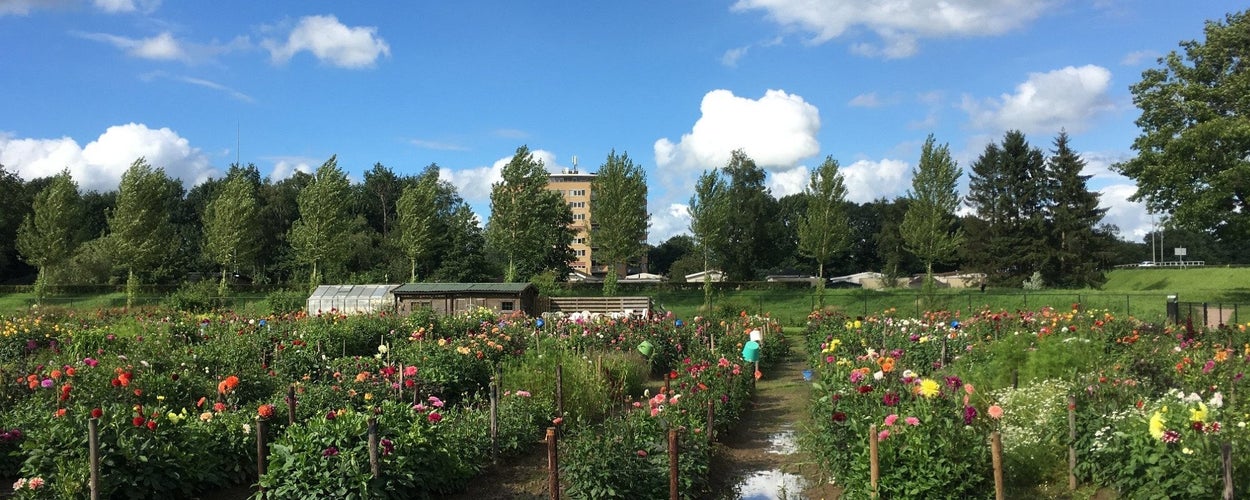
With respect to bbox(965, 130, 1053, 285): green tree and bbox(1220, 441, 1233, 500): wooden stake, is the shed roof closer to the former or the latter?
bbox(1220, 441, 1233, 500): wooden stake

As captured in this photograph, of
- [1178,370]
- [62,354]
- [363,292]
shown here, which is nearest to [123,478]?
[62,354]

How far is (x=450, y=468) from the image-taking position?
23.1 feet

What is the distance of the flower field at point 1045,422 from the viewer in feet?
18.2

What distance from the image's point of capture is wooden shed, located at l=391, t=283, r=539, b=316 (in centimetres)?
2820

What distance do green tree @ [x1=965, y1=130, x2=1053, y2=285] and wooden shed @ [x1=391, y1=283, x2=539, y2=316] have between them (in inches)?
1348

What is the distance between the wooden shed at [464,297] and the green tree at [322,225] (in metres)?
22.2

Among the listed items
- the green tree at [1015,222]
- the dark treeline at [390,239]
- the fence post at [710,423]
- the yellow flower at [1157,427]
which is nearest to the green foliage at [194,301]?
the dark treeline at [390,239]

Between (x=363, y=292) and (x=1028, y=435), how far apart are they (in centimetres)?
2938

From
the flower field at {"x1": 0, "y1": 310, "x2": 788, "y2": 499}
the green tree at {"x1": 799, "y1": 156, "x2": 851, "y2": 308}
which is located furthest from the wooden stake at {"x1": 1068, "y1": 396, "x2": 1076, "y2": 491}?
the green tree at {"x1": 799, "y1": 156, "x2": 851, "y2": 308}

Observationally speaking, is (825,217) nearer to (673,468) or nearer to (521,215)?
(521,215)

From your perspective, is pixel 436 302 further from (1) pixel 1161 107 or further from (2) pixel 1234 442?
(1) pixel 1161 107

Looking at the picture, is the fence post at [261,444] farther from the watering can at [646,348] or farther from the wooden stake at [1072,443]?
the watering can at [646,348]

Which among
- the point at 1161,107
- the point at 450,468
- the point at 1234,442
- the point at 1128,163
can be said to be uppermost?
the point at 1161,107

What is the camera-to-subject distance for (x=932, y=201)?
153ft
